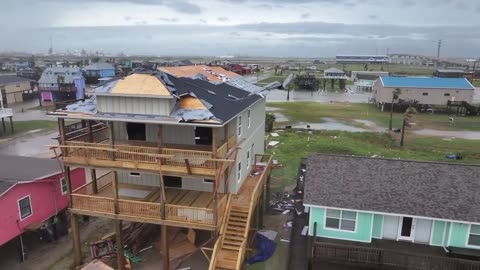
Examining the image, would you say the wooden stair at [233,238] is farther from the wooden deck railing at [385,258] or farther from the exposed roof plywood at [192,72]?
the exposed roof plywood at [192,72]

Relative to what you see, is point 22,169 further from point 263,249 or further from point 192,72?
point 263,249

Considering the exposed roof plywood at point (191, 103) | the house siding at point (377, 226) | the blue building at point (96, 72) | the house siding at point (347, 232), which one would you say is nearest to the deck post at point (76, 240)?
the exposed roof plywood at point (191, 103)

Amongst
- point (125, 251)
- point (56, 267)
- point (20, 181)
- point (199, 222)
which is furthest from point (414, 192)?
point (20, 181)

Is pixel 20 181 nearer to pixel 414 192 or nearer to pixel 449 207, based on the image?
pixel 414 192

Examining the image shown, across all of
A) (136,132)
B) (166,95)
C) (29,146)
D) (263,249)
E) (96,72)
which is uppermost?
(166,95)

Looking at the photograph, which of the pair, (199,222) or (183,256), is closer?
(199,222)

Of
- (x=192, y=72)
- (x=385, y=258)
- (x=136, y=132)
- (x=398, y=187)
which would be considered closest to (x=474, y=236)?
(x=398, y=187)
